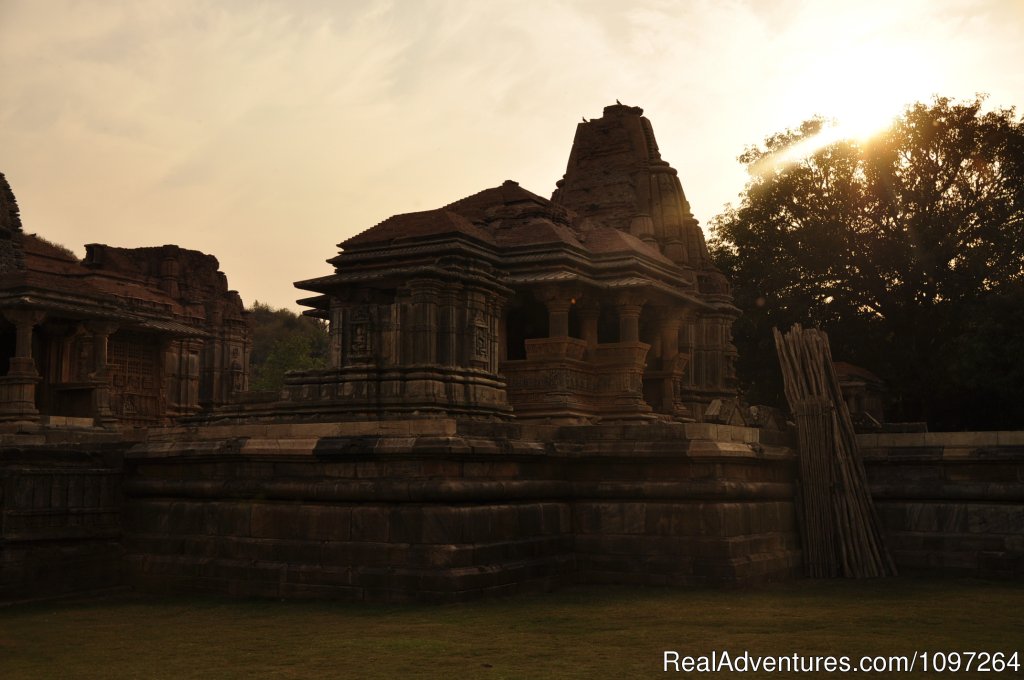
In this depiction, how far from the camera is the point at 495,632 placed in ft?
29.2

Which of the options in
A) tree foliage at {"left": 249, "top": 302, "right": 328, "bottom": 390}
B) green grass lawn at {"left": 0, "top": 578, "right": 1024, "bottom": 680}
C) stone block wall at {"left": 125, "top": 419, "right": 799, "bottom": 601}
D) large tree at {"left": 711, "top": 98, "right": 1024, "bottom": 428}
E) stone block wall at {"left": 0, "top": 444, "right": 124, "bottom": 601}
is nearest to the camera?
green grass lawn at {"left": 0, "top": 578, "right": 1024, "bottom": 680}

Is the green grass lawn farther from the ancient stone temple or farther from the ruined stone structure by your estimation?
the ancient stone temple

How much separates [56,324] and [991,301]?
25119mm

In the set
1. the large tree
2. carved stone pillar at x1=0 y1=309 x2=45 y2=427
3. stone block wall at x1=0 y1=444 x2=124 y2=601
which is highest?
the large tree

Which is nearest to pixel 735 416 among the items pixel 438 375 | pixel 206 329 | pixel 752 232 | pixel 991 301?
pixel 438 375

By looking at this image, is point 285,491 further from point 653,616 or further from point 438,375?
point 653,616

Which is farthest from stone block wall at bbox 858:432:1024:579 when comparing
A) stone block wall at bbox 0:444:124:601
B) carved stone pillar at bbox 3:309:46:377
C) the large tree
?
the large tree

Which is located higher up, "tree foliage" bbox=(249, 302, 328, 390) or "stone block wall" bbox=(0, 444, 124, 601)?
"tree foliage" bbox=(249, 302, 328, 390)

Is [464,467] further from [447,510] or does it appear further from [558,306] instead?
[558,306]

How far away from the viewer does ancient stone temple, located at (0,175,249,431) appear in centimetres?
2095

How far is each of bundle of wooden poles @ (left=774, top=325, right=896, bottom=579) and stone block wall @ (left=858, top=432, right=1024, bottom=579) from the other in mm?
484

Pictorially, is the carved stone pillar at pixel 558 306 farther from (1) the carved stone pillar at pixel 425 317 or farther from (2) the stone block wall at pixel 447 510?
(2) the stone block wall at pixel 447 510

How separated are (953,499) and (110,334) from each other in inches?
728

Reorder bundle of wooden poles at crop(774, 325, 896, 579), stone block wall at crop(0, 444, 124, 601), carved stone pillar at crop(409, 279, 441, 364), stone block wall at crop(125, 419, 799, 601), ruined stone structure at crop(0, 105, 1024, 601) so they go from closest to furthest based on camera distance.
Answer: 1. stone block wall at crop(125, 419, 799, 601)
2. ruined stone structure at crop(0, 105, 1024, 601)
3. stone block wall at crop(0, 444, 124, 601)
4. bundle of wooden poles at crop(774, 325, 896, 579)
5. carved stone pillar at crop(409, 279, 441, 364)
